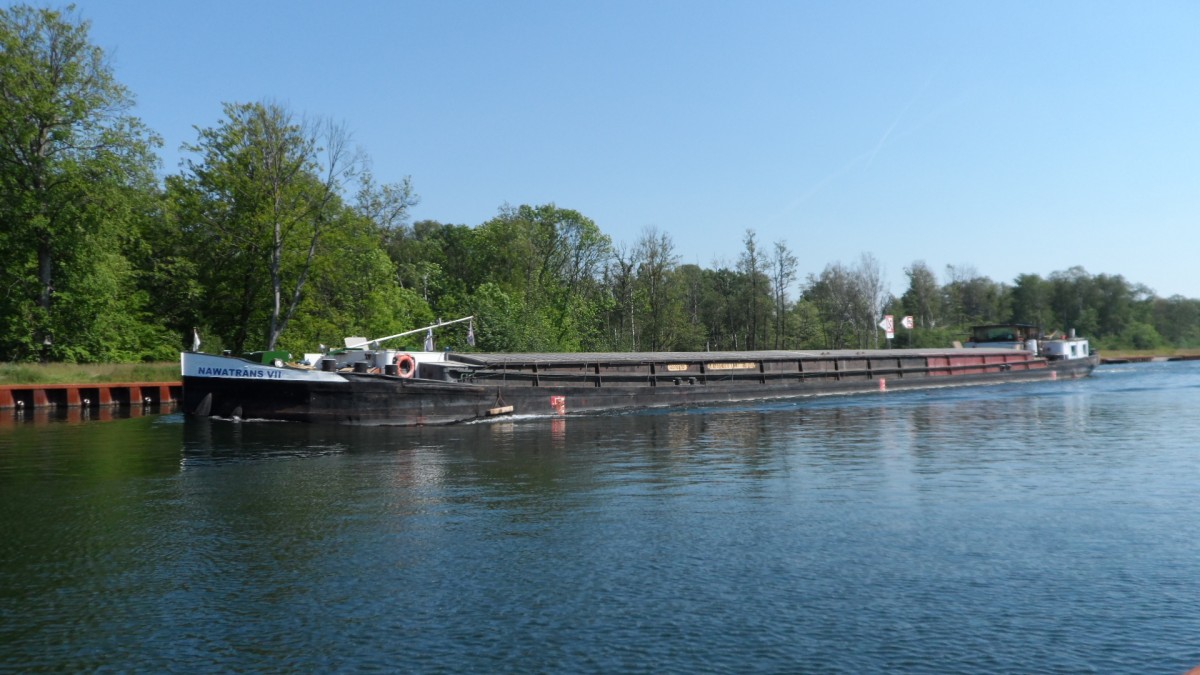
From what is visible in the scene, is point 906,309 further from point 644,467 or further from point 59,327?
point 644,467

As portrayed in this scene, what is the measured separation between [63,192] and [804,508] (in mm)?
47676

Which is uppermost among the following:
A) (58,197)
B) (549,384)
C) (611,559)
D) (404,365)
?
(58,197)

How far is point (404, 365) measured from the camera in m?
30.3

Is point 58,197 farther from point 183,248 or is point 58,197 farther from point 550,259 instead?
point 550,259

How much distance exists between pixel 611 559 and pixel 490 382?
21.6 m

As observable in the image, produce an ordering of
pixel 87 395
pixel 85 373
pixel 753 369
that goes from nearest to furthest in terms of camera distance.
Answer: pixel 753 369 → pixel 87 395 → pixel 85 373

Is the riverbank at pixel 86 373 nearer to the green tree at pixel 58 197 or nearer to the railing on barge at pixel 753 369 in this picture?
the green tree at pixel 58 197

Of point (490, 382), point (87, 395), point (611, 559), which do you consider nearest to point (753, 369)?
point (490, 382)

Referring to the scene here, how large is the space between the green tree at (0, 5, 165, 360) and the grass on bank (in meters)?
2.21

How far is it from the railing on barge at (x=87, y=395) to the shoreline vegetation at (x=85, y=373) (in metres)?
1.23

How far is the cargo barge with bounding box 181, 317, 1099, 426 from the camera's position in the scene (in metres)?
29.2

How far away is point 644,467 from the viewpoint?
63.0 feet

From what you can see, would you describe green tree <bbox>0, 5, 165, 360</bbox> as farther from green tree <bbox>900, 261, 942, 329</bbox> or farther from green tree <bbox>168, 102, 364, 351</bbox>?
green tree <bbox>900, 261, 942, 329</bbox>

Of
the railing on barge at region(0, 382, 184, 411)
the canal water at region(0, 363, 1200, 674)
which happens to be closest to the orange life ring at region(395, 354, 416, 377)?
the canal water at region(0, 363, 1200, 674)
